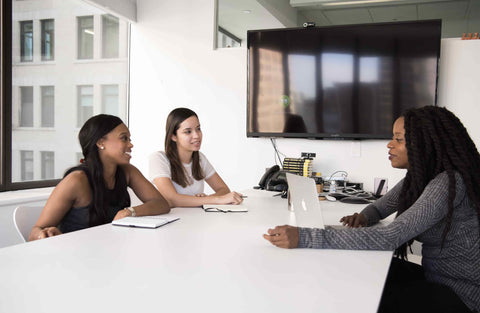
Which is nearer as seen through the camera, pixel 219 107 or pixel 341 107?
pixel 341 107

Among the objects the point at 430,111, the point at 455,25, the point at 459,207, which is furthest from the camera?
the point at 455,25

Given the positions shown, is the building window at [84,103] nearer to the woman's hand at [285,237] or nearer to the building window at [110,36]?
the building window at [110,36]

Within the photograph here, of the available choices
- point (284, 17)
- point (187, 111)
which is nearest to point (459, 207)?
point (187, 111)

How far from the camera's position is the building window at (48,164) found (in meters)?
3.80

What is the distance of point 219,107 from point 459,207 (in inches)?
116

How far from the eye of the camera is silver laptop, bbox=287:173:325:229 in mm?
1628

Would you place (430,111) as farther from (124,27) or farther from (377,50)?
(124,27)

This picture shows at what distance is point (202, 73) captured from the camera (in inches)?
165

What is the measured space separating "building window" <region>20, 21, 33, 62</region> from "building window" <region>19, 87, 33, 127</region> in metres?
0.26

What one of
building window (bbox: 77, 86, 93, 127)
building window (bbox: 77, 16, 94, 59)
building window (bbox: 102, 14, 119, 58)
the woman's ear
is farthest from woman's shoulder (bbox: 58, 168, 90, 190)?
building window (bbox: 102, 14, 119, 58)

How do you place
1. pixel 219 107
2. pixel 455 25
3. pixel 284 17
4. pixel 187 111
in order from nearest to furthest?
pixel 187 111, pixel 219 107, pixel 284 17, pixel 455 25

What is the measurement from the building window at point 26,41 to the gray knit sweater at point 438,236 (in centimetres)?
308

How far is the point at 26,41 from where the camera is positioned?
140 inches

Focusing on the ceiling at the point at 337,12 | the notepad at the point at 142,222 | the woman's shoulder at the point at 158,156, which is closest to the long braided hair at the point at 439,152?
the notepad at the point at 142,222
